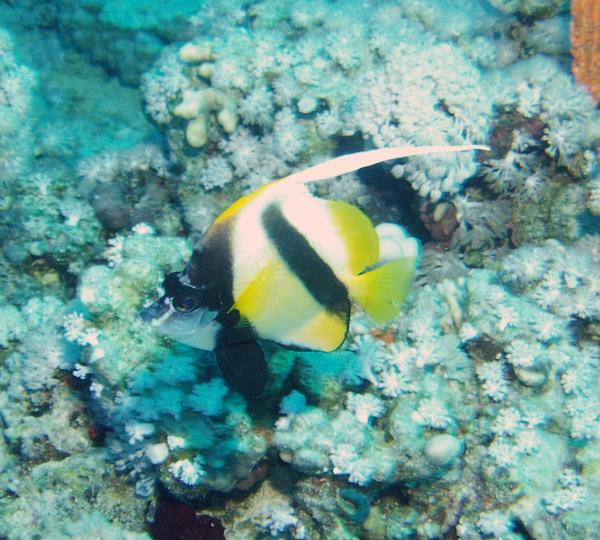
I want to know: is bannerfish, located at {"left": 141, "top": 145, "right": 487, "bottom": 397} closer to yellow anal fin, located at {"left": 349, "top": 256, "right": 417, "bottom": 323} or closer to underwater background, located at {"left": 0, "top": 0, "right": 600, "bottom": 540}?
yellow anal fin, located at {"left": 349, "top": 256, "right": 417, "bottom": 323}

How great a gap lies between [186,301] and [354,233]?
1.91ft

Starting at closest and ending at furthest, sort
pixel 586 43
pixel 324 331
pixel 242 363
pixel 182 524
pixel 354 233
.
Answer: pixel 354 233 → pixel 324 331 → pixel 242 363 → pixel 182 524 → pixel 586 43

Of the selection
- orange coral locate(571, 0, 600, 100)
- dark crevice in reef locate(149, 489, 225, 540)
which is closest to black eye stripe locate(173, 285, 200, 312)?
dark crevice in reef locate(149, 489, 225, 540)

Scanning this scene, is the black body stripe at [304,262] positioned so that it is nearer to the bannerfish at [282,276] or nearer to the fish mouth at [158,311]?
the bannerfish at [282,276]

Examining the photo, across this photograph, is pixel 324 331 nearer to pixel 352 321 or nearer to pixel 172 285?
pixel 172 285

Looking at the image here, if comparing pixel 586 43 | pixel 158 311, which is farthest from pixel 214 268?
pixel 586 43

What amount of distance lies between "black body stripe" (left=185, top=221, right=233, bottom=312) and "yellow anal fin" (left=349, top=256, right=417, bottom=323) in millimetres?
407

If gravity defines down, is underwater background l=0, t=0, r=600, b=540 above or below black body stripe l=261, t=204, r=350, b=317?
below

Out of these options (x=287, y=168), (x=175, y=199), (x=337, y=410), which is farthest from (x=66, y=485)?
(x=287, y=168)

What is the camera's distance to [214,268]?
1541 mm

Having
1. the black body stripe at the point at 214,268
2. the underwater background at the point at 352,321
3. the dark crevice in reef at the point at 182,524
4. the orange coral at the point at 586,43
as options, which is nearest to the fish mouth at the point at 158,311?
the black body stripe at the point at 214,268

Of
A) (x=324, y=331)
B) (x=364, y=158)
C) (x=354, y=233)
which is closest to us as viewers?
(x=364, y=158)

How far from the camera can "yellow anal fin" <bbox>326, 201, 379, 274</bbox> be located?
149 centimetres

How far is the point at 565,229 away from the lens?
3.63m
